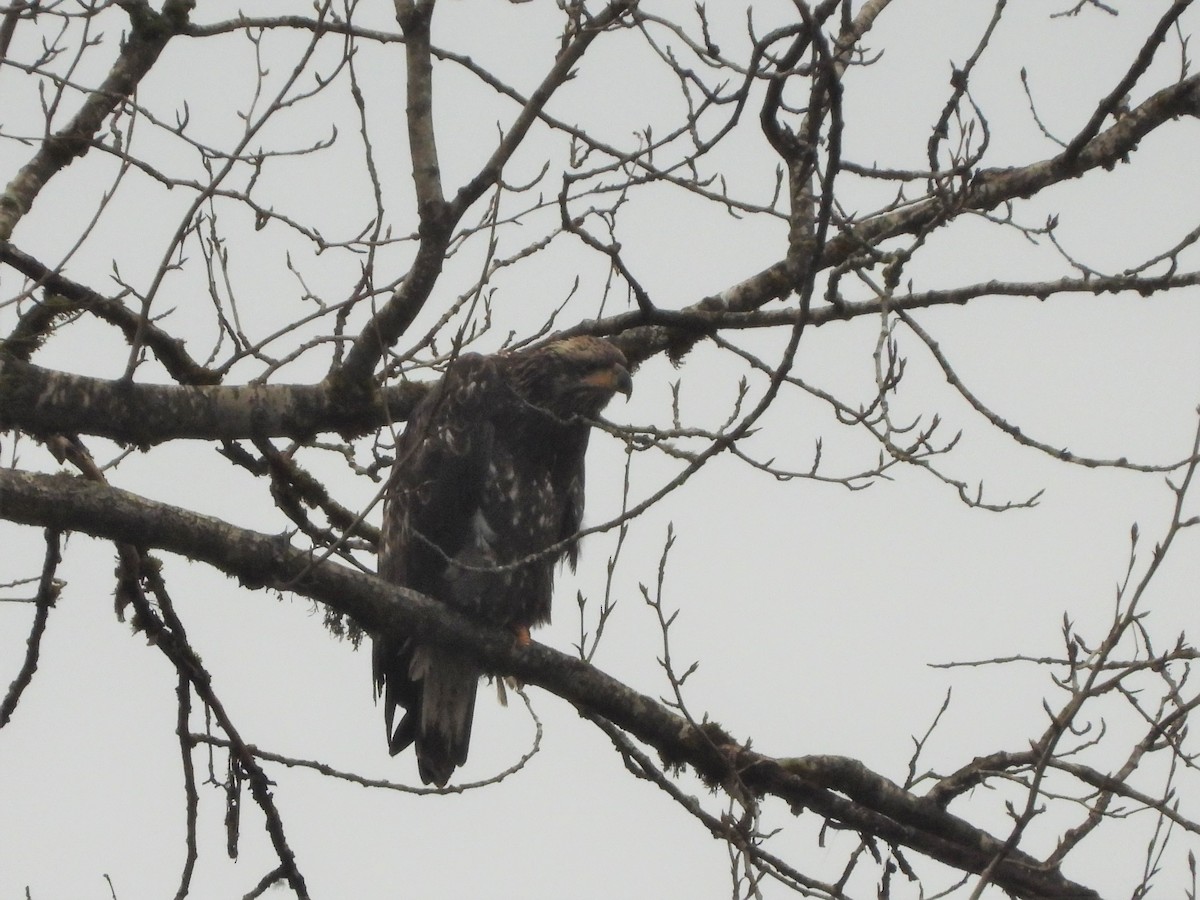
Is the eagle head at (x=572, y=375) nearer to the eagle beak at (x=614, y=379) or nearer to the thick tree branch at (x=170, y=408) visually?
the eagle beak at (x=614, y=379)

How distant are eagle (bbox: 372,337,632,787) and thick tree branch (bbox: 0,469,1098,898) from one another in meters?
0.59

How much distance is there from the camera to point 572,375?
6.43 meters

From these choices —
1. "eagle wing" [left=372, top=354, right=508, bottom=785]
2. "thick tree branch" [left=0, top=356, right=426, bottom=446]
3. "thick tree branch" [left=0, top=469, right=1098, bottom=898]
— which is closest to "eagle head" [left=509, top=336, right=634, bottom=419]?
"eagle wing" [left=372, top=354, right=508, bottom=785]

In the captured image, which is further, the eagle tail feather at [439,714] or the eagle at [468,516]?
the eagle tail feather at [439,714]

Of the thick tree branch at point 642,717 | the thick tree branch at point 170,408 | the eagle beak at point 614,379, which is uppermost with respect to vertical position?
the eagle beak at point 614,379

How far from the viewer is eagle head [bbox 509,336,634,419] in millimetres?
6320

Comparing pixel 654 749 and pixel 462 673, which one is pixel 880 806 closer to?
pixel 654 749

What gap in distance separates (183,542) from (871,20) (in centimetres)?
310

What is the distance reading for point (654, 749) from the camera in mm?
5016

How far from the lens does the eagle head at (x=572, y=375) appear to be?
6.32m

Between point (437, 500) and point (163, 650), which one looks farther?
point (437, 500)

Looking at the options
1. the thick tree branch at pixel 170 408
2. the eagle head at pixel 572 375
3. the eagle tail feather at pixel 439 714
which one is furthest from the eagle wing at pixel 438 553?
the thick tree branch at pixel 170 408

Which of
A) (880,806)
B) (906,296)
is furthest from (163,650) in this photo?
(906,296)

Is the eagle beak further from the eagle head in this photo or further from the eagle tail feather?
the eagle tail feather
